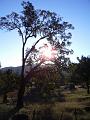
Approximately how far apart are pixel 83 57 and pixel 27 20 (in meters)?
44.7

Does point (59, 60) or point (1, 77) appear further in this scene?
point (1, 77)

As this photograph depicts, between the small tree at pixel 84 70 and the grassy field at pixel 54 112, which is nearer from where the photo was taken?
the grassy field at pixel 54 112

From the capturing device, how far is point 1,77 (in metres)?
64.7

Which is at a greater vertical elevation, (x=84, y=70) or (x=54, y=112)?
(x=84, y=70)

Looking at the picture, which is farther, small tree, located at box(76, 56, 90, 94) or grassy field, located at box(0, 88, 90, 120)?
small tree, located at box(76, 56, 90, 94)

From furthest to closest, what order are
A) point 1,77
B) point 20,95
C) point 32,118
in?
point 1,77 → point 20,95 → point 32,118

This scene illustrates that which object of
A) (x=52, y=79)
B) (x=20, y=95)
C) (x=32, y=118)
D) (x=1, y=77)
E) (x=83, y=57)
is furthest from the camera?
(x=83, y=57)

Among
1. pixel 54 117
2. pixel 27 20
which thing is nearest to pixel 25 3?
pixel 27 20

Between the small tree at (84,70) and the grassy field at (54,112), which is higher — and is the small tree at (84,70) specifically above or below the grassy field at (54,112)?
above

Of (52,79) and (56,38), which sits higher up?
(56,38)

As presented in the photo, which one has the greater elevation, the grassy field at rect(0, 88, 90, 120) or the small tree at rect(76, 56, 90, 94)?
the small tree at rect(76, 56, 90, 94)

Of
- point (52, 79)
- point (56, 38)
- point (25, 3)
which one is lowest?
point (52, 79)

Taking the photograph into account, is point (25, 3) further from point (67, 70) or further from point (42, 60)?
point (67, 70)

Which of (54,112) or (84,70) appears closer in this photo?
(54,112)
